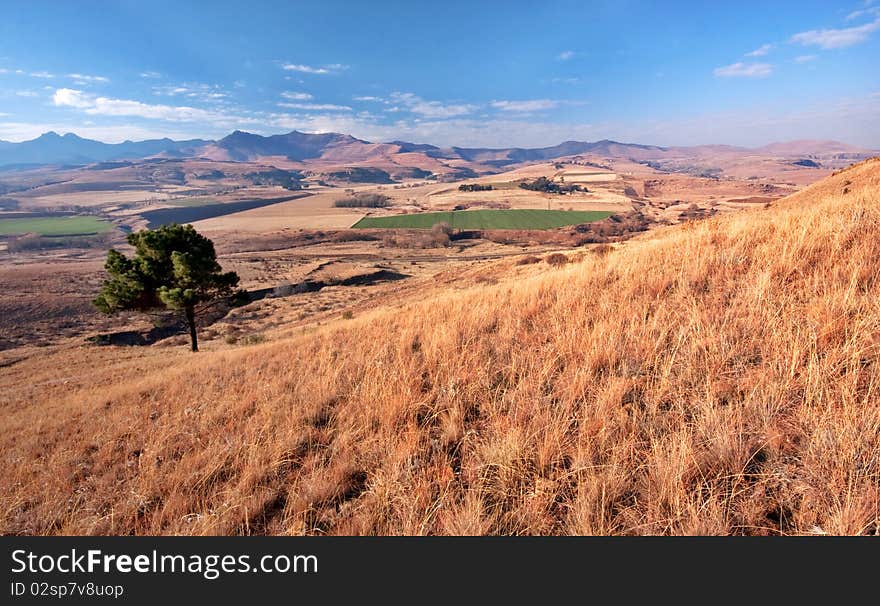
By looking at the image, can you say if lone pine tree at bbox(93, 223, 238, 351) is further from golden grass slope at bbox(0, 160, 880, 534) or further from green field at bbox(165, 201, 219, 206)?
green field at bbox(165, 201, 219, 206)

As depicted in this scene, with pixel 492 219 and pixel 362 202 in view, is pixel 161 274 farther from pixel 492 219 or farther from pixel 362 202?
pixel 362 202

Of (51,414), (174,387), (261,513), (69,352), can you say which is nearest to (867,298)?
(261,513)

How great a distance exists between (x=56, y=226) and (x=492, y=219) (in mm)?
142580

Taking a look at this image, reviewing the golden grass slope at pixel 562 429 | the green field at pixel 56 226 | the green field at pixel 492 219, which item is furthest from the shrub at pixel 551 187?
the golden grass slope at pixel 562 429

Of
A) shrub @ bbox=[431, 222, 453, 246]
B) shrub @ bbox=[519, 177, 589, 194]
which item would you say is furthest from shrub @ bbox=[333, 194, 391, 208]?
shrub @ bbox=[431, 222, 453, 246]

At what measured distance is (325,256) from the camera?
76.1 meters

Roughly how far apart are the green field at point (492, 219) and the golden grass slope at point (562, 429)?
308ft

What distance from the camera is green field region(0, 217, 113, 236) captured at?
114562 millimetres

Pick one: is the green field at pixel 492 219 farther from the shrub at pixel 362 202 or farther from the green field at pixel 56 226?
the green field at pixel 56 226

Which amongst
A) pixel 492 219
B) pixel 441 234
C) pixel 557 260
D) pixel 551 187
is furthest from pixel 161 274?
pixel 551 187

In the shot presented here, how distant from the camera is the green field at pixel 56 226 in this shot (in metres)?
115

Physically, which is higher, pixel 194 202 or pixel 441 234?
pixel 194 202

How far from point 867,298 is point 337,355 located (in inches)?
285

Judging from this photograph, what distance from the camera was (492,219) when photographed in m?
108
